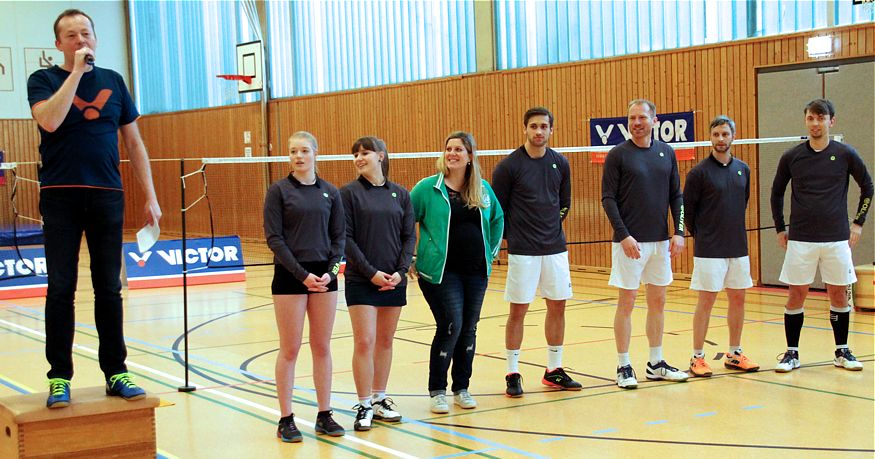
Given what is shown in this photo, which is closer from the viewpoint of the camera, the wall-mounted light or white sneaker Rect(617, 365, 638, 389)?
white sneaker Rect(617, 365, 638, 389)

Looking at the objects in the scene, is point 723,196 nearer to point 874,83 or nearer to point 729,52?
point 874,83

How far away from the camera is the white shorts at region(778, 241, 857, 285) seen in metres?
7.62

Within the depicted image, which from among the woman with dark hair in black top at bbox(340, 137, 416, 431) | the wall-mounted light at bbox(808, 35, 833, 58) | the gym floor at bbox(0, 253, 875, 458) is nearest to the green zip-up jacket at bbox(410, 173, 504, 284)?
the woman with dark hair in black top at bbox(340, 137, 416, 431)

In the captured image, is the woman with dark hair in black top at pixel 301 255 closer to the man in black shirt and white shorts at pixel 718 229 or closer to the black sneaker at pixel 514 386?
the black sneaker at pixel 514 386

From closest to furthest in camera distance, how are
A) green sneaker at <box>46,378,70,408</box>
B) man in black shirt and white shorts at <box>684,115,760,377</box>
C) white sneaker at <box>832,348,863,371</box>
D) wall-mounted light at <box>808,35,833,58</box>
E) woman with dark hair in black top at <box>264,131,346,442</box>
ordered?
green sneaker at <box>46,378,70,408</box> < woman with dark hair in black top at <box>264,131,346,442</box> < man in black shirt and white shorts at <box>684,115,760,377</box> < white sneaker at <box>832,348,863,371</box> < wall-mounted light at <box>808,35,833,58</box>

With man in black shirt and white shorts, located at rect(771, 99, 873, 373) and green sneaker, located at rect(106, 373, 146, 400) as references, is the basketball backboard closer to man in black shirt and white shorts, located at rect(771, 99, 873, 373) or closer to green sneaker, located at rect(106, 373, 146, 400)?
man in black shirt and white shorts, located at rect(771, 99, 873, 373)

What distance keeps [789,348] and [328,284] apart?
3978mm

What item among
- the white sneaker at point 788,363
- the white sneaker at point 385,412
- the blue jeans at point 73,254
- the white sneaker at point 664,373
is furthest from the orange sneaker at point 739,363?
the blue jeans at point 73,254

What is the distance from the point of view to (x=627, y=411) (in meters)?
6.54

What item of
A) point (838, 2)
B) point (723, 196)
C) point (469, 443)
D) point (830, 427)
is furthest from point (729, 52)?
point (469, 443)

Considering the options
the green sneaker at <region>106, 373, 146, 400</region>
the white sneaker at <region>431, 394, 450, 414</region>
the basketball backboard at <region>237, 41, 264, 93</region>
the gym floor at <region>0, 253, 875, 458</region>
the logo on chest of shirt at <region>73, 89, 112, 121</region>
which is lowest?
the gym floor at <region>0, 253, 875, 458</region>

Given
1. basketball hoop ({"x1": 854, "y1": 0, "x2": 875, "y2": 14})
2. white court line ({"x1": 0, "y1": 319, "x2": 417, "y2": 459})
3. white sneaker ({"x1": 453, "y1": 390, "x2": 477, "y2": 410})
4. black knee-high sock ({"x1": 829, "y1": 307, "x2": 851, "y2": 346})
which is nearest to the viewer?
white court line ({"x1": 0, "y1": 319, "x2": 417, "y2": 459})

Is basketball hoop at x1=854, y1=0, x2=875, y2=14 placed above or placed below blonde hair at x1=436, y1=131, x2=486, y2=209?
above

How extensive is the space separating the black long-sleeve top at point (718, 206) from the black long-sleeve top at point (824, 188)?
453 millimetres
